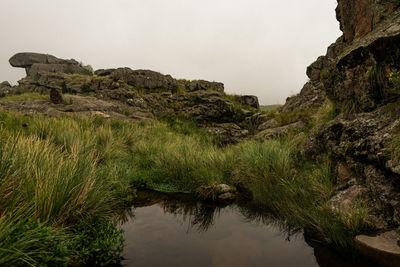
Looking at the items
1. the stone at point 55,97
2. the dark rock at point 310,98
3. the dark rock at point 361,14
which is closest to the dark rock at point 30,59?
the stone at point 55,97

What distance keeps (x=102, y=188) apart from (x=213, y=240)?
6.05ft

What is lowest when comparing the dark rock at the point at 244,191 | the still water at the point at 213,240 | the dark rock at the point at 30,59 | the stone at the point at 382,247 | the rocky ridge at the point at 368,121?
the still water at the point at 213,240

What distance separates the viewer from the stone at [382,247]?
7.15 feet

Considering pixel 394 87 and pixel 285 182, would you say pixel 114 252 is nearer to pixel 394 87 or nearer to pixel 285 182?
pixel 285 182

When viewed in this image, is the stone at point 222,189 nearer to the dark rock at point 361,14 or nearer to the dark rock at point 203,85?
the dark rock at point 361,14

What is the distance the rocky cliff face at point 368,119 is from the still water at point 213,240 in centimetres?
87

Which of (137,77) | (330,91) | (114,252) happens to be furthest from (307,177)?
(137,77)

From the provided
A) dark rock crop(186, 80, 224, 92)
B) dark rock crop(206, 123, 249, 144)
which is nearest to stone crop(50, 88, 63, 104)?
dark rock crop(206, 123, 249, 144)

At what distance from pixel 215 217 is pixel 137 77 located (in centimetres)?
2003

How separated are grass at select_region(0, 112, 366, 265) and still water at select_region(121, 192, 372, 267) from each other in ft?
0.87

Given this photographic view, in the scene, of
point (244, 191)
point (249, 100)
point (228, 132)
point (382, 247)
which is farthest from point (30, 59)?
point (382, 247)

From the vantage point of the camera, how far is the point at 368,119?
3.62m

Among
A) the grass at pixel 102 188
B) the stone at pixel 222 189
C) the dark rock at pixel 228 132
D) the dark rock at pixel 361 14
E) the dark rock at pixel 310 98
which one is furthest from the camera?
the dark rock at pixel 228 132

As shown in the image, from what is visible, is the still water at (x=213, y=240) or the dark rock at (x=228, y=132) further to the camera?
the dark rock at (x=228, y=132)
